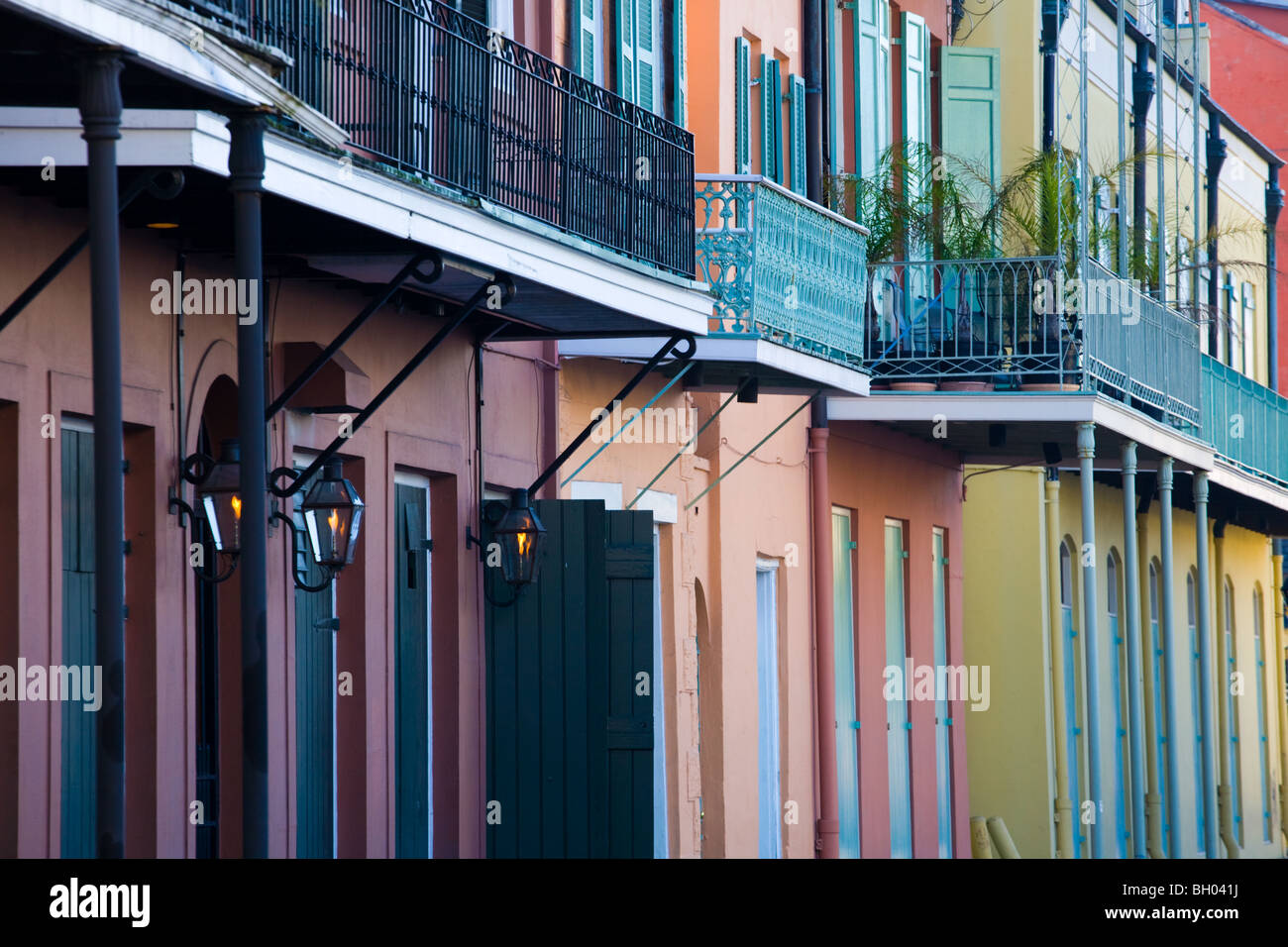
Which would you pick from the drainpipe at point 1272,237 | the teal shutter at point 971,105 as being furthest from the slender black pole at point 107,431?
the drainpipe at point 1272,237

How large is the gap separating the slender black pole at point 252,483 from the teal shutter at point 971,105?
13200 mm

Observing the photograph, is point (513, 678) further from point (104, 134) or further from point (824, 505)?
point (104, 134)

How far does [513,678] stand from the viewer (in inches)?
503

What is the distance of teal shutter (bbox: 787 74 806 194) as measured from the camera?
17.1 meters

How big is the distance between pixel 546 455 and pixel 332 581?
2480mm

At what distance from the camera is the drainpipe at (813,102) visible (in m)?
17.2

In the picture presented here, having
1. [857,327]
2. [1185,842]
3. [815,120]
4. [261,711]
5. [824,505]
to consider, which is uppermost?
[815,120]

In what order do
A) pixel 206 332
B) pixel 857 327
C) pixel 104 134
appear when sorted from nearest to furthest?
1. pixel 104 134
2. pixel 206 332
3. pixel 857 327

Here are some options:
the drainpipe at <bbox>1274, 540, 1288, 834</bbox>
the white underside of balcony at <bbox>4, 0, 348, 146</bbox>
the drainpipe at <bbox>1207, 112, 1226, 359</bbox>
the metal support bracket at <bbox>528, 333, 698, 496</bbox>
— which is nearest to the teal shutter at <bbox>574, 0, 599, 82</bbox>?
the metal support bracket at <bbox>528, 333, 698, 496</bbox>

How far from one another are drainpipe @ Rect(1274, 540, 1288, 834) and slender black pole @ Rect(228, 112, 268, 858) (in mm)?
25239

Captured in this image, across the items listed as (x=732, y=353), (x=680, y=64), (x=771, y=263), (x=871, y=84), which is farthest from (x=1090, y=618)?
(x=680, y=64)

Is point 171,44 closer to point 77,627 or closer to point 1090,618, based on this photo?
point 77,627

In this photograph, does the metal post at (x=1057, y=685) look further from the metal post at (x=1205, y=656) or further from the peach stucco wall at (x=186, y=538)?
the peach stucco wall at (x=186, y=538)

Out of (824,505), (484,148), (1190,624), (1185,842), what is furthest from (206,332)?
(1190,624)
